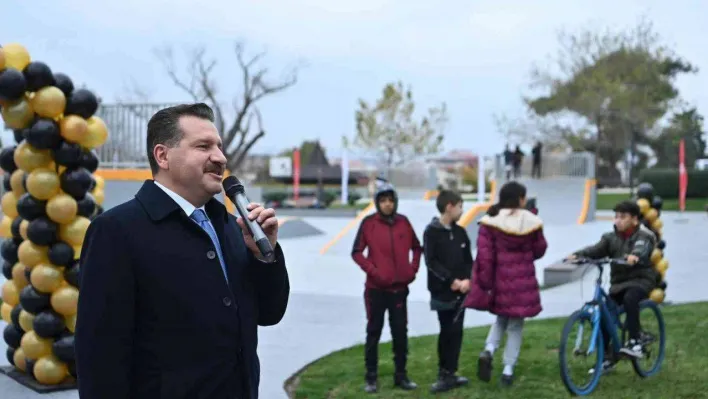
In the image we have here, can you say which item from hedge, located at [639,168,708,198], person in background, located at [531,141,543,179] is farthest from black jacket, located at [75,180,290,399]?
hedge, located at [639,168,708,198]

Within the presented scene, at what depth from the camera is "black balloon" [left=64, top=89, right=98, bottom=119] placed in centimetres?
652

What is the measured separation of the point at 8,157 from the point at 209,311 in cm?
491

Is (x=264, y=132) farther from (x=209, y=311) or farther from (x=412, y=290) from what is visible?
(x=209, y=311)

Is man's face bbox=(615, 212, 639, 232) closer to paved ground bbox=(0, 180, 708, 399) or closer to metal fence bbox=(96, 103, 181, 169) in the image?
paved ground bbox=(0, 180, 708, 399)

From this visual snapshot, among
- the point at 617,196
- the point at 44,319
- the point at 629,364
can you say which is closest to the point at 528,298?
the point at 629,364

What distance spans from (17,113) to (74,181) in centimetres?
65

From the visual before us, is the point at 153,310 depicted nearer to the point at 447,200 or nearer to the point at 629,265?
the point at 447,200

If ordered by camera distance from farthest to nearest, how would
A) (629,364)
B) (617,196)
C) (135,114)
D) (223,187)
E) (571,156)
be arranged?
(617,196) < (571,156) < (135,114) < (629,364) < (223,187)

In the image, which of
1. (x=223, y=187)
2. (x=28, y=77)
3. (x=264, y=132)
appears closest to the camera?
(x=223, y=187)

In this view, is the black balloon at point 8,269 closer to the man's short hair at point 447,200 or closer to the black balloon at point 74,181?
the black balloon at point 74,181

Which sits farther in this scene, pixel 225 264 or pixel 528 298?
pixel 528 298

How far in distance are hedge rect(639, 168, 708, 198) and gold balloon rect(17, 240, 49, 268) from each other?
39.8m

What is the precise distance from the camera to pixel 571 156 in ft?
112

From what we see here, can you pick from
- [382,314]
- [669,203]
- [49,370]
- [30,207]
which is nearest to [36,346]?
[49,370]
